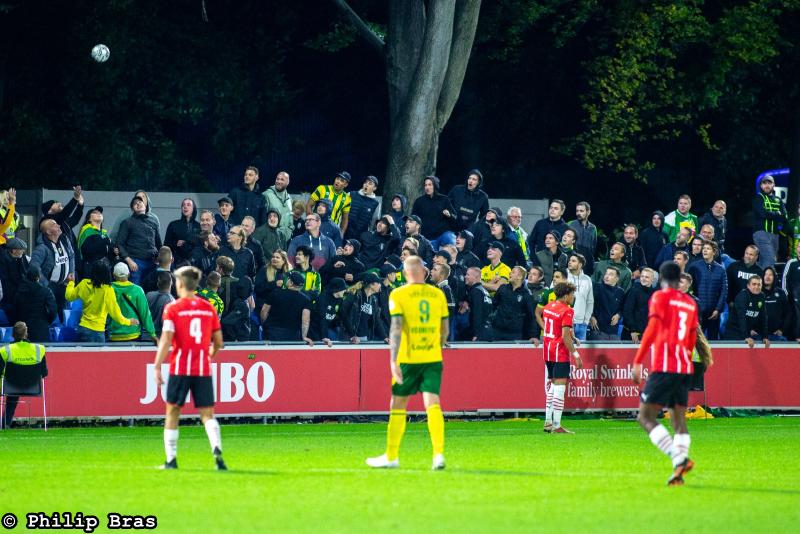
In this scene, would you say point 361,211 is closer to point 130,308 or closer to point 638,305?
point 638,305

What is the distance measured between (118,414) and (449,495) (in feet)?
32.1

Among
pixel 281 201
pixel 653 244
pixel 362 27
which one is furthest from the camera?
pixel 362 27

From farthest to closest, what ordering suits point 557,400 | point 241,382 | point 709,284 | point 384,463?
point 709,284 → point 241,382 → point 557,400 → point 384,463

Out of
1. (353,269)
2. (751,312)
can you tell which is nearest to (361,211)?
(353,269)

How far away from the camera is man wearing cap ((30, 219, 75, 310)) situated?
23.3 meters

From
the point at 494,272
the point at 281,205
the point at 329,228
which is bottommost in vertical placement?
the point at 494,272

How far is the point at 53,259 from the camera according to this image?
23516 millimetres

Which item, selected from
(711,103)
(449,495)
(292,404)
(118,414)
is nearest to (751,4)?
(711,103)

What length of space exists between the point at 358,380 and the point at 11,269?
17.5 ft

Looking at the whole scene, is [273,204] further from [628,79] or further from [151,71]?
[628,79]

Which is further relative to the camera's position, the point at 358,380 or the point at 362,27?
the point at 362,27

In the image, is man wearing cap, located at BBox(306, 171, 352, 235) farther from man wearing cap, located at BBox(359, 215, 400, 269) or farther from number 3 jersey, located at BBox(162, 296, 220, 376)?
number 3 jersey, located at BBox(162, 296, 220, 376)

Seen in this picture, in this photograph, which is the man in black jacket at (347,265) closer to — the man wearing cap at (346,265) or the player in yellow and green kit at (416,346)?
the man wearing cap at (346,265)

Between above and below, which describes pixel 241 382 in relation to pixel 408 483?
above
